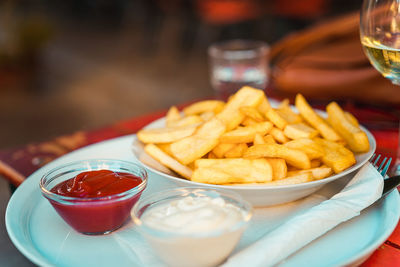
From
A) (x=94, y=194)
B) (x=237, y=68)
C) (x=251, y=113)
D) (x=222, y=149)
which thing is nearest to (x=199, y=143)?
(x=222, y=149)

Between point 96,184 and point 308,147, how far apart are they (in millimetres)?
484

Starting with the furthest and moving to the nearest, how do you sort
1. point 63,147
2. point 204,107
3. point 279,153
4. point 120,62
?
point 120,62 < point 63,147 < point 204,107 < point 279,153

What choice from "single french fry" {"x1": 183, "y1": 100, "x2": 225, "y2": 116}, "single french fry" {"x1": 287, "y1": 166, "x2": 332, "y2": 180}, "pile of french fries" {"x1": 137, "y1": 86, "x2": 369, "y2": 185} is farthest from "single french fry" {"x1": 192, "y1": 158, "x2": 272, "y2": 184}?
"single french fry" {"x1": 183, "y1": 100, "x2": 225, "y2": 116}

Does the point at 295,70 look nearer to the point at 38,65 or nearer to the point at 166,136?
the point at 166,136

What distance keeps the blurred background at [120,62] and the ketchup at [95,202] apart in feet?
9.62

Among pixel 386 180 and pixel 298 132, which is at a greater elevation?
pixel 298 132

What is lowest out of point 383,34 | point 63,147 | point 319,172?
point 63,147

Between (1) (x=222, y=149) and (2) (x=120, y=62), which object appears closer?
(1) (x=222, y=149)

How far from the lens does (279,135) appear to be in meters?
1.15

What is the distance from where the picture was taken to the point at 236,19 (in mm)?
5750

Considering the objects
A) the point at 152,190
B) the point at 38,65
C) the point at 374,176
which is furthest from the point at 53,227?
the point at 38,65

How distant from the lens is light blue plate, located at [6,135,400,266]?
84 cm

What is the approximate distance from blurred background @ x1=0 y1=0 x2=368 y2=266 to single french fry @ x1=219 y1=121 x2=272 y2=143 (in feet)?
9.62

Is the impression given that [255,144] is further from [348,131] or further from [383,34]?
[383,34]
